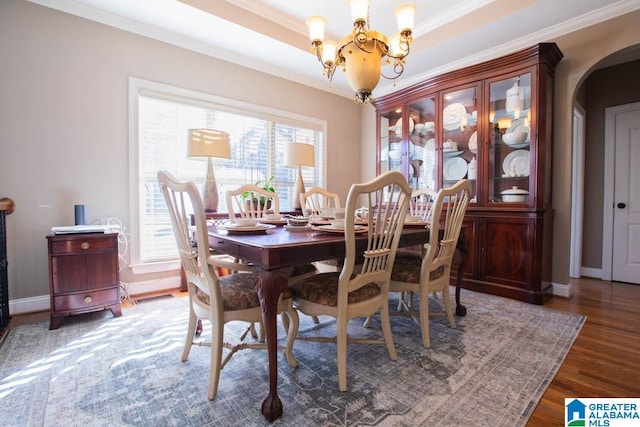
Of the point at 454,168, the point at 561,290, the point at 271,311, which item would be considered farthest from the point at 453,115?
the point at 271,311

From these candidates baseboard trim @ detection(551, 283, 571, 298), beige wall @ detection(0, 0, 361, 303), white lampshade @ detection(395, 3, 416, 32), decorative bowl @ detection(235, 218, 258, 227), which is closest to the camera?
decorative bowl @ detection(235, 218, 258, 227)

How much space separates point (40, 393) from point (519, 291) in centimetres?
360

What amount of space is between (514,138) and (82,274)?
4091 mm

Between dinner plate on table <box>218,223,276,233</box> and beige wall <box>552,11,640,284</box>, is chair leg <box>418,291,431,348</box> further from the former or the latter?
beige wall <box>552,11,640,284</box>

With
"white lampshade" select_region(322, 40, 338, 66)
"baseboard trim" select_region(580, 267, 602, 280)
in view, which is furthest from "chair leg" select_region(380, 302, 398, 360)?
"baseboard trim" select_region(580, 267, 602, 280)

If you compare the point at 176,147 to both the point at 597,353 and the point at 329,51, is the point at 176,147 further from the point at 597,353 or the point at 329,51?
the point at 597,353

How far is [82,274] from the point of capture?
91.5 inches

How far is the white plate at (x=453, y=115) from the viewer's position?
345 cm

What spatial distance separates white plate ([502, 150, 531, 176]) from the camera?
2982mm

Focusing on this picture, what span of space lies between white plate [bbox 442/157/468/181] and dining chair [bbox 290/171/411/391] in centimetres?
227

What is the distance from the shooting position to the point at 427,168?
3826 millimetres

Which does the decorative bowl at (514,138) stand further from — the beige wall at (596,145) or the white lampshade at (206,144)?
the white lampshade at (206,144)

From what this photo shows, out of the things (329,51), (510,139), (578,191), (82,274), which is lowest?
(82,274)

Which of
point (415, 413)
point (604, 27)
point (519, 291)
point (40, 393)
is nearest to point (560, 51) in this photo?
point (604, 27)
